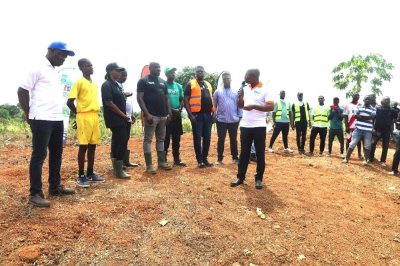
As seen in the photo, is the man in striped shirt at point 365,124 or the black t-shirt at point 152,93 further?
the man in striped shirt at point 365,124

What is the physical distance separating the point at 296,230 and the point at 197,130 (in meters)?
2.68

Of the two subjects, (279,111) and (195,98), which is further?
(279,111)

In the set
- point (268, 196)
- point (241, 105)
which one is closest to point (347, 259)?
point (268, 196)

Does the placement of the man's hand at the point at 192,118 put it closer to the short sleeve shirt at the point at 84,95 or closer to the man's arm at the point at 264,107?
the man's arm at the point at 264,107

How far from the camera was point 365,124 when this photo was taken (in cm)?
770

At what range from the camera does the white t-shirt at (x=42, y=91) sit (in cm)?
354

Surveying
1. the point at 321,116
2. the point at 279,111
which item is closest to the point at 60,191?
the point at 279,111

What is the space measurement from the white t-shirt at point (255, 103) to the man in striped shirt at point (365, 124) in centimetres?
402

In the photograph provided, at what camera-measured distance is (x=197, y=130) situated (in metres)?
5.94

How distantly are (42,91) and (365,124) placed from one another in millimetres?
6929

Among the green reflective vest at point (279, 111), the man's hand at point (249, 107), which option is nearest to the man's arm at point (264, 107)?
the man's hand at point (249, 107)

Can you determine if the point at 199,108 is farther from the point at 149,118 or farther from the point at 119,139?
the point at 119,139

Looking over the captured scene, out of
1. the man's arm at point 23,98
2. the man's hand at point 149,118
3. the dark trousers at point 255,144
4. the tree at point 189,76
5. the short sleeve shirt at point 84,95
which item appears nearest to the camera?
the man's arm at point 23,98

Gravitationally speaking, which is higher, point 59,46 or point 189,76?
point 189,76
